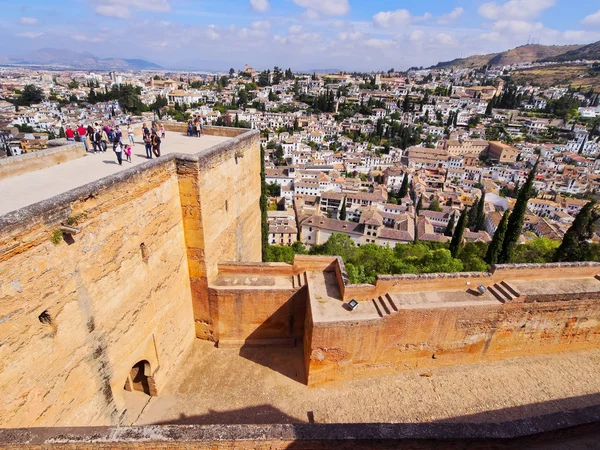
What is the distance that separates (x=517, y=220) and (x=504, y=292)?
38.4 ft

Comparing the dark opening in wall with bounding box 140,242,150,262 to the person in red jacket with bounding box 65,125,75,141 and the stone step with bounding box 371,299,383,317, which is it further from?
the stone step with bounding box 371,299,383,317

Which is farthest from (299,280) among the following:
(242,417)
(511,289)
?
(511,289)

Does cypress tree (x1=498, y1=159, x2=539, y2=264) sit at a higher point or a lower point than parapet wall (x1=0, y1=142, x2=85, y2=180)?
lower

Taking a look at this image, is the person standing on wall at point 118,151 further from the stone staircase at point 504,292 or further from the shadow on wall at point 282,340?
the stone staircase at point 504,292

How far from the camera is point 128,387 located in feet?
29.2

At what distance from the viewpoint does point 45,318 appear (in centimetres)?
568

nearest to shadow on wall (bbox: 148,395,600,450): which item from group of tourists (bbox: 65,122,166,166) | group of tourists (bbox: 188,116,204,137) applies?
group of tourists (bbox: 65,122,166,166)

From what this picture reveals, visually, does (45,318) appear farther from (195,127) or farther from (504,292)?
(504,292)

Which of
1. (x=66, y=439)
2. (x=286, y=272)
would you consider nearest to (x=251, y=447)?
(x=66, y=439)

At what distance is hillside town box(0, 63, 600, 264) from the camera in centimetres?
4875

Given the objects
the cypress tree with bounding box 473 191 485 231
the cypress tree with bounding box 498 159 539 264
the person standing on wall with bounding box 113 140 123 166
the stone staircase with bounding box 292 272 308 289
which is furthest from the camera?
the cypress tree with bounding box 473 191 485 231

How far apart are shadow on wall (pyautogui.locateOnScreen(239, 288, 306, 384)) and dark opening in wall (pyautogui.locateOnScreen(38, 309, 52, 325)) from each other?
19.1 feet

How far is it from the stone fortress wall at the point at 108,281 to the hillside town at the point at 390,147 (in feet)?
15.6

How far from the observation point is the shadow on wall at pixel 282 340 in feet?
33.7
